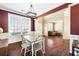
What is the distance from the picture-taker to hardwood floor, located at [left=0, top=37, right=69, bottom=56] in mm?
2205

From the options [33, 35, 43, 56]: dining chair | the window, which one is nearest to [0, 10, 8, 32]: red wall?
the window

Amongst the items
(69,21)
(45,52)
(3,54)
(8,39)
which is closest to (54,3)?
(69,21)

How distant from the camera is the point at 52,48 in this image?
2242 millimetres

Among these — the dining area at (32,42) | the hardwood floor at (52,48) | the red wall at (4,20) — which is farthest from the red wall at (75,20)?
the red wall at (4,20)

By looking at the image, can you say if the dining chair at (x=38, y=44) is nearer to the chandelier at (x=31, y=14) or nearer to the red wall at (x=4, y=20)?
the chandelier at (x=31, y=14)

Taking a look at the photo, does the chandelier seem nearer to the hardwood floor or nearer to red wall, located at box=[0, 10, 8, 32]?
red wall, located at box=[0, 10, 8, 32]

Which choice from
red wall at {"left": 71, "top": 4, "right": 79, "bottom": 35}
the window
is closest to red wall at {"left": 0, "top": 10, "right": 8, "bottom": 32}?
the window

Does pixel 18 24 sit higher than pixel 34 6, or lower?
lower

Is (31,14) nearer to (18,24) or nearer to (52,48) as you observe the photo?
(18,24)

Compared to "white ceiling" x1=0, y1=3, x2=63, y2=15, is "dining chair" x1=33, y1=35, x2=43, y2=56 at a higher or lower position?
lower

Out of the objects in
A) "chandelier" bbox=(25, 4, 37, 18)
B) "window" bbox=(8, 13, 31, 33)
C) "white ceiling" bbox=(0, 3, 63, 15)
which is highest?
"white ceiling" bbox=(0, 3, 63, 15)

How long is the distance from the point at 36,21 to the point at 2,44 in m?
0.69

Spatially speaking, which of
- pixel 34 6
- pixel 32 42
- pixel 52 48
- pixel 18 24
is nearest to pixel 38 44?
pixel 32 42

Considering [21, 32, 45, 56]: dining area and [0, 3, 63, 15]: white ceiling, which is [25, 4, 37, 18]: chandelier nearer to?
[0, 3, 63, 15]: white ceiling
